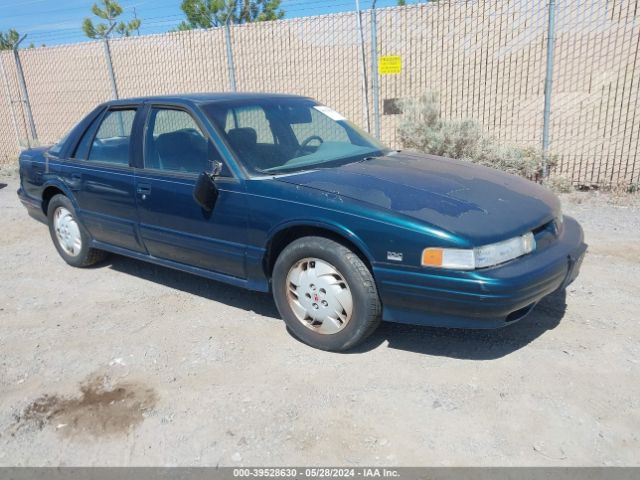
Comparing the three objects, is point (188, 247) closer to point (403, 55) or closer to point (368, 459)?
point (368, 459)

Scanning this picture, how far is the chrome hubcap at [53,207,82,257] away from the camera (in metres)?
5.55

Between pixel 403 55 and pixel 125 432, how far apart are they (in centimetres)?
908

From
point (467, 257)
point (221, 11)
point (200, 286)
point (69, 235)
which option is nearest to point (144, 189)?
point (200, 286)

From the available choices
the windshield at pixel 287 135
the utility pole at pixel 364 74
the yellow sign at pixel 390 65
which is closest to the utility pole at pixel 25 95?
the utility pole at pixel 364 74

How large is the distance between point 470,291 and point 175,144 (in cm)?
254

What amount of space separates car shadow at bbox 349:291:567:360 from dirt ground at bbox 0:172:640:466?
1 centimetres

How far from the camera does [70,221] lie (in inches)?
219

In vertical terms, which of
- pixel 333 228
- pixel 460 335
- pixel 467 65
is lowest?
pixel 460 335

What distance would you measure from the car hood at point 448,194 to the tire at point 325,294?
1.28 feet

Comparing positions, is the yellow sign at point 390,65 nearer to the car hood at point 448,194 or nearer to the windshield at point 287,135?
the windshield at point 287,135

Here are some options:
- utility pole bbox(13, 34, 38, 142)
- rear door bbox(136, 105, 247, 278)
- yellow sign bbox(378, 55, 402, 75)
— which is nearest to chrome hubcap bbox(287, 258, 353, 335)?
rear door bbox(136, 105, 247, 278)

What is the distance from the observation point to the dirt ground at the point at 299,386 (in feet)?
9.31

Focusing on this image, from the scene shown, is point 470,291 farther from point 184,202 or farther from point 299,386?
point 184,202

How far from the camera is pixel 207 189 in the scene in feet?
13.0
